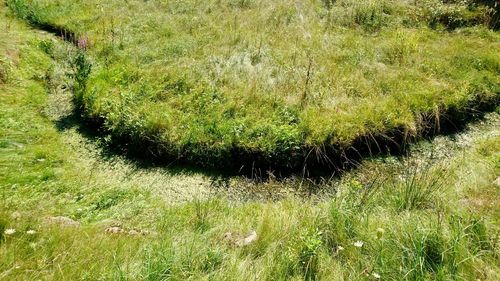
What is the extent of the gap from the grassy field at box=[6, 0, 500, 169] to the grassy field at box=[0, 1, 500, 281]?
414 millimetres

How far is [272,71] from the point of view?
31.8 feet

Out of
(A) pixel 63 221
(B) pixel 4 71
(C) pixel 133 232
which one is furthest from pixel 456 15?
(B) pixel 4 71

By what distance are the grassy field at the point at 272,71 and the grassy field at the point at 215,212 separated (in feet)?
1.36

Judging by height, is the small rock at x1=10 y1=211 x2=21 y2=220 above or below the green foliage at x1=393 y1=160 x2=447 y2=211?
below

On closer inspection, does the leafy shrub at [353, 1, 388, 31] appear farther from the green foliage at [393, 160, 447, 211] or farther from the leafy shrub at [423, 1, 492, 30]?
the green foliage at [393, 160, 447, 211]

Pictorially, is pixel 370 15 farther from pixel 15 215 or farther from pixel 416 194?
pixel 15 215

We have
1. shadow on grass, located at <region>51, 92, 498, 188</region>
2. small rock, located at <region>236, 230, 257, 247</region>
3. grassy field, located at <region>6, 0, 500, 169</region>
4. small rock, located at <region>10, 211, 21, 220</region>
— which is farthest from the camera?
grassy field, located at <region>6, 0, 500, 169</region>

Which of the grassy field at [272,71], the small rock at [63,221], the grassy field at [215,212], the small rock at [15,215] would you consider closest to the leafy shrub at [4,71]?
the grassy field at [215,212]

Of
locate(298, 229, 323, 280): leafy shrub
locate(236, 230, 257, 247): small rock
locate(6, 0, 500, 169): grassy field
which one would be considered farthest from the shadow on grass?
locate(298, 229, 323, 280): leafy shrub

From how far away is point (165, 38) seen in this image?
1098cm

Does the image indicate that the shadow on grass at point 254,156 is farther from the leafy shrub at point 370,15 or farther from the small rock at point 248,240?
the leafy shrub at point 370,15

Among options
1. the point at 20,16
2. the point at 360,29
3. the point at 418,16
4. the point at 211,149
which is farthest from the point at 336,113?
the point at 20,16

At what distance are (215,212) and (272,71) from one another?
4.49 metres

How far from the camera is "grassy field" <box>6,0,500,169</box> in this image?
25.8ft
